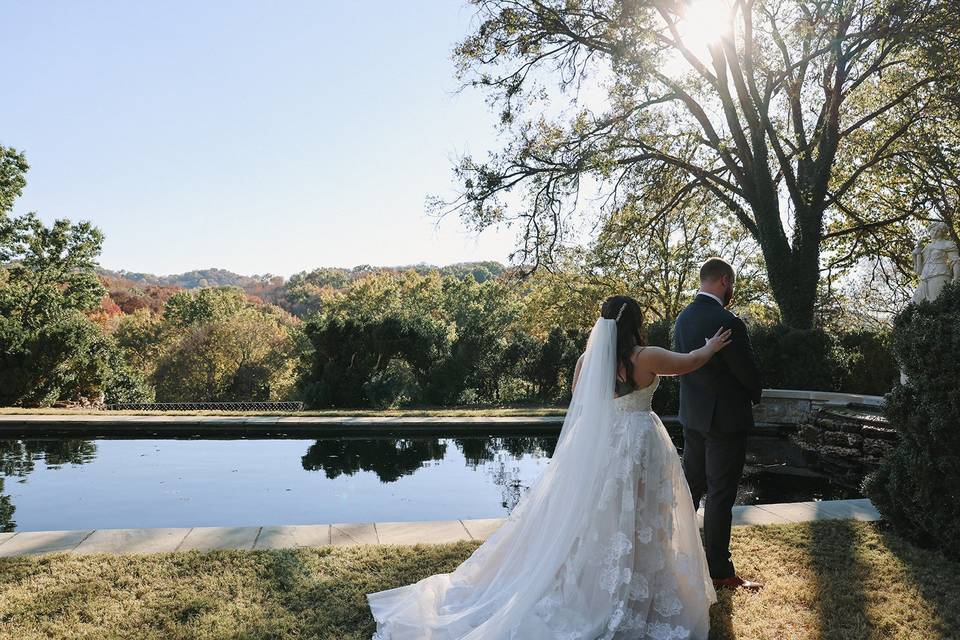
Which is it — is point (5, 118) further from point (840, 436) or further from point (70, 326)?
point (840, 436)

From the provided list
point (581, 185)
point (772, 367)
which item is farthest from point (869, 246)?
point (581, 185)

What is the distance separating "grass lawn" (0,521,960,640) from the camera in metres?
3.37

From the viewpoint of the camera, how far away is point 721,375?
3.98 metres

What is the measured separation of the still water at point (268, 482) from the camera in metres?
6.39

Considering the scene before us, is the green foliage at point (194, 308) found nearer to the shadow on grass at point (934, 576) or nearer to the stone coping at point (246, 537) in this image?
the stone coping at point (246, 537)

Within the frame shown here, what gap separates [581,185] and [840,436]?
28.9ft

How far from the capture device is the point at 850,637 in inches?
131

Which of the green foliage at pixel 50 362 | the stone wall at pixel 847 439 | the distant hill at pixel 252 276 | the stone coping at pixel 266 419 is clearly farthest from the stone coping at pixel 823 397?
the distant hill at pixel 252 276

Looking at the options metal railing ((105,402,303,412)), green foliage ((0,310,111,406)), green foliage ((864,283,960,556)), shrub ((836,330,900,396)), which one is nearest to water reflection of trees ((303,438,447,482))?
green foliage ((864,283,960,556))

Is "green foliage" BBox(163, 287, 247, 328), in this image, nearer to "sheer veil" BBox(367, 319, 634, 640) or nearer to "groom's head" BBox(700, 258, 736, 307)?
"sheer veil" BBox(367, 319, 634, 640)

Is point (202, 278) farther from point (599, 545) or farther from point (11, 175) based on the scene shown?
point (599, 545)

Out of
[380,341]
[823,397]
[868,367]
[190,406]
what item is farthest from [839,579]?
[190,406]

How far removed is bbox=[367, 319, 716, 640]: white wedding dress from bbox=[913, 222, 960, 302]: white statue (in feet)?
17.2

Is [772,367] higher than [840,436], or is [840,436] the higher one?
[772,367]
